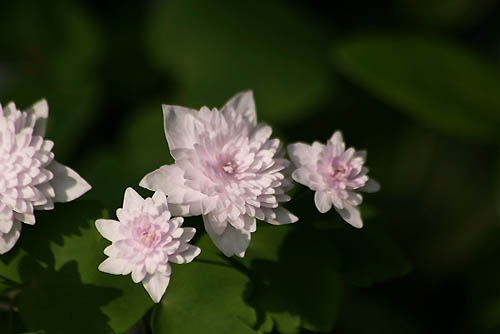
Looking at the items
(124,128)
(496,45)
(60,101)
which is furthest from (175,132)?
(496,45)

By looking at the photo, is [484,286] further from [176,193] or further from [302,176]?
[176,193]

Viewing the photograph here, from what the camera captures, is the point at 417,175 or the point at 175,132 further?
the point at 417,175

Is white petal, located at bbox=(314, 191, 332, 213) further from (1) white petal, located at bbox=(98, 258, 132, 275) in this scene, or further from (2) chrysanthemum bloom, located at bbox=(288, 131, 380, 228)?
(1) white petal, located at bbox=(98, 258, 132, 275)

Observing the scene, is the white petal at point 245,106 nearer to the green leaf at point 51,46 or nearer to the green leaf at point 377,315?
the green leaf at point 377,315

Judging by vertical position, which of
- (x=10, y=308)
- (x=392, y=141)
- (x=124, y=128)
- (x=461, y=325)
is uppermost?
(x=10, y=308)

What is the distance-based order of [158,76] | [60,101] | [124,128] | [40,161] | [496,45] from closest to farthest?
[40,161] → [60,101] → [124,128] → [158,76] → [496,45]

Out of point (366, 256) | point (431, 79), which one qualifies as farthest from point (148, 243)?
point (431, 79)

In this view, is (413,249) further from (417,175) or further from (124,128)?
(124,128)
